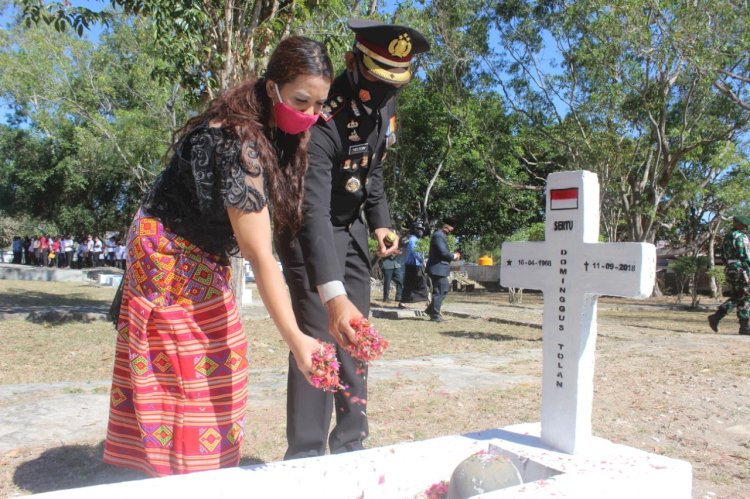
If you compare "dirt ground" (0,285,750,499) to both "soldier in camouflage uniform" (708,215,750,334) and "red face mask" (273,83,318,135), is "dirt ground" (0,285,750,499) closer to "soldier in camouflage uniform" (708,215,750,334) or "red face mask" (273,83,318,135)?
"soldier in camouflage uniform" (708,215,750,334)

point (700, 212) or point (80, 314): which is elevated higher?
point (700, 212)

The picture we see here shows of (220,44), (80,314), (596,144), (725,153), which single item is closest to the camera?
(220,44)

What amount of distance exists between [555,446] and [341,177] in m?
1.41

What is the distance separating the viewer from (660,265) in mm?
25375

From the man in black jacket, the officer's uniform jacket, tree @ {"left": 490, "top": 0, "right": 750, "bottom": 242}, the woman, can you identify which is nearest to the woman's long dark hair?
the woman

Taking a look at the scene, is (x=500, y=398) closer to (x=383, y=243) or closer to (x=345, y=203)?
(x=383, y=243)

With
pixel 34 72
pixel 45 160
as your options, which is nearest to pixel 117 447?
pixel 34 72

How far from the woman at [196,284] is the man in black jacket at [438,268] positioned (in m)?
9.16

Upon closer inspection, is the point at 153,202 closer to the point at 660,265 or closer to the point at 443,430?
the point at 443,430

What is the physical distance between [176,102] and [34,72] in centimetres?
575

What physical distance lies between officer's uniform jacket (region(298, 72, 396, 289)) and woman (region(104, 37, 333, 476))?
222mm

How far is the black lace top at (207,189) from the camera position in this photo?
1874 millimetres

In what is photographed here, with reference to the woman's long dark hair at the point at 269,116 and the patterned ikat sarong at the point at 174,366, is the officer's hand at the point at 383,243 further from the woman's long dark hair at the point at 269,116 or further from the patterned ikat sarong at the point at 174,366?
the patterned ikat sarong at the point at 174,366

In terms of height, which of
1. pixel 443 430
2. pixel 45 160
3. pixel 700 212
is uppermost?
pixel 45 160
